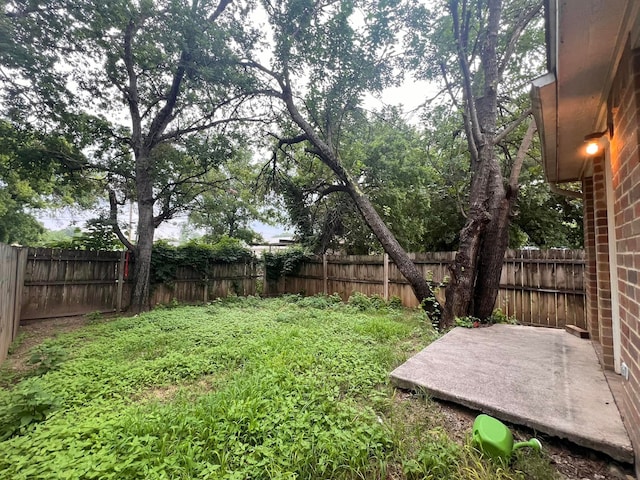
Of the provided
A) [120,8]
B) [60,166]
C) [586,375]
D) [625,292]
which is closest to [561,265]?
[586,375]

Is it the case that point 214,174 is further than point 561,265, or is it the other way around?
point 214,174

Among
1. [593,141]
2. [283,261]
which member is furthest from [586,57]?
[283,261]

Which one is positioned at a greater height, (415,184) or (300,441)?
(415,184)

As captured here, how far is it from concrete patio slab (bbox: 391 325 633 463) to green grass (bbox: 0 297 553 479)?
326 millimetres

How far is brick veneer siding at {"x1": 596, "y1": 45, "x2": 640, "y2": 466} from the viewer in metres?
1.41

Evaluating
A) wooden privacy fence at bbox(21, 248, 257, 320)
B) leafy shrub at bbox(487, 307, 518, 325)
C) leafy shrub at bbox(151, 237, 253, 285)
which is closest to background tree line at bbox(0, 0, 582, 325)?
leafy shrub at bbox(487, 307, 518, 325)

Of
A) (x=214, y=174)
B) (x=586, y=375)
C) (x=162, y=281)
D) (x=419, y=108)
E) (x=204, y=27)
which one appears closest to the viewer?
(x=586, y=375)

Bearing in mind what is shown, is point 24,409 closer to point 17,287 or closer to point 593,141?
point 17,287

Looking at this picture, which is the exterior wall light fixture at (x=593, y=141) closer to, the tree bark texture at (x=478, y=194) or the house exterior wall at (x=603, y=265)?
the house exterior wall at (x=603, y=265)

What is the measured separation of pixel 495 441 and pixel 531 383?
3.69 feet

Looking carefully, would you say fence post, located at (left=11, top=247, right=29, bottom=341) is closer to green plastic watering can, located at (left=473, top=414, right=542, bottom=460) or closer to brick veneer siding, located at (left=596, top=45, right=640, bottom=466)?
green plastic watering can, located at (left=473, top=414, right=542, bottom=460)

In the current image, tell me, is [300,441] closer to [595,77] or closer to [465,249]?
[595,77]

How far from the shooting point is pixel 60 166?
20.4 feet

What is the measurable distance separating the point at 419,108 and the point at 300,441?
252 inches
